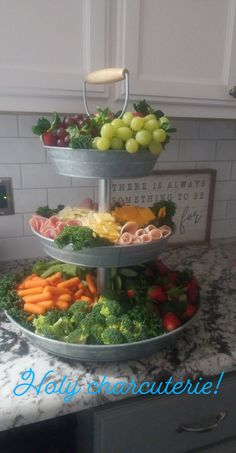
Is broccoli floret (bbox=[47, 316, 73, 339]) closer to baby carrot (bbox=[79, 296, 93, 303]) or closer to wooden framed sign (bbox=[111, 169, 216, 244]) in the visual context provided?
baby carrot (bbox=[79, 296, 93, 303])

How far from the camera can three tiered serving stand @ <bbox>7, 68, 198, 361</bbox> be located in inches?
23.6

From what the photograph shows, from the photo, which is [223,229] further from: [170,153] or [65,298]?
[65,298]

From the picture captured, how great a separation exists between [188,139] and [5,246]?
0.72m

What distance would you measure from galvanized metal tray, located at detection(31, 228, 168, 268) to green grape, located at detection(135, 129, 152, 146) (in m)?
0.18

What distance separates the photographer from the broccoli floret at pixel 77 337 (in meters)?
0.65

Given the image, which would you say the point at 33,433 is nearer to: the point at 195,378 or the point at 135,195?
the point at 195,378

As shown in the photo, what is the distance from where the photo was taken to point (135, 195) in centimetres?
124

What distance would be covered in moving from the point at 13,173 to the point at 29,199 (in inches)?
3.7

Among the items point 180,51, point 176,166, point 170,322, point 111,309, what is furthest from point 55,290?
point 176,166

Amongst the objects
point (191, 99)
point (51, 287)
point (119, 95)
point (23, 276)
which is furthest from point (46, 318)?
point (191, 99)

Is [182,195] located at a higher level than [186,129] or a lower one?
lower

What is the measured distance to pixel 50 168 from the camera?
3.72 feet

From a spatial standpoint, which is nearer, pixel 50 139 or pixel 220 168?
pixel 50 139

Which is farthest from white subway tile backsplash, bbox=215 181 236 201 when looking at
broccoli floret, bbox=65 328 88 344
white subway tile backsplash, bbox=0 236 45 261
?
broccoli floret, bbox=65 328 88 344
